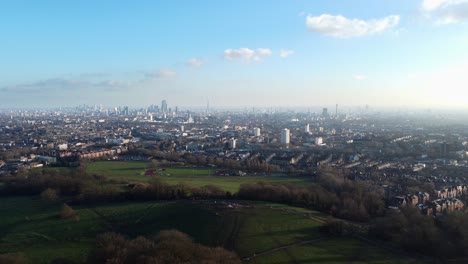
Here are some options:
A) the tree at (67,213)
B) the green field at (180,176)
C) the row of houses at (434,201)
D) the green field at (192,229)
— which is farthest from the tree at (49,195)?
the row of houses at (434,201)

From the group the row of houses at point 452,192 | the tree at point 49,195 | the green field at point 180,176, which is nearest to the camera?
the tree at point 49,195

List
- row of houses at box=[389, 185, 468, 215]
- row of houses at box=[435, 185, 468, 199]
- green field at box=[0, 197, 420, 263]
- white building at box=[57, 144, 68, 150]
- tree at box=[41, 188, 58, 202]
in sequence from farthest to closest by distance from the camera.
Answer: white building at box=[57, 144, 68, 150], row of houses at box=[435, 185, 468, 199], tree at box=[41, 188, 58, 202], row of houses at box=[389, 185, 468, 215], green field at box=[0, 197, 420, 263]

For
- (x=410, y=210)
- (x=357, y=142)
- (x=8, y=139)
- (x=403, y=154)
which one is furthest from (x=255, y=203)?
(x=8, y=139)

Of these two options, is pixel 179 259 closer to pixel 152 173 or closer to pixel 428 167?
pixel 152 173

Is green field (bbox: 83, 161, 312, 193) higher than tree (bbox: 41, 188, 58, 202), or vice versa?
tree (bbox: 41, 188, 58, 202)

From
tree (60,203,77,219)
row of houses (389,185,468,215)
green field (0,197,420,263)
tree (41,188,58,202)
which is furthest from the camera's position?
tree (41,188,58,202)

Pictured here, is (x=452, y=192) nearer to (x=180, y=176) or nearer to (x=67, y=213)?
(x=180, y=176)

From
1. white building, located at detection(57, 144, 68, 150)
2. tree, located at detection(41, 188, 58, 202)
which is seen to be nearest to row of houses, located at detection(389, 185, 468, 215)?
tree, located at detection(41, 188, 58, 202)

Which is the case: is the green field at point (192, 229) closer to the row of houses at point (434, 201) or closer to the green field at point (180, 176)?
the row of houses at point (434, 201)

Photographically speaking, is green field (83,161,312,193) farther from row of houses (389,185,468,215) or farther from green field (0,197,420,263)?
row of houses (389,185,468,215)
